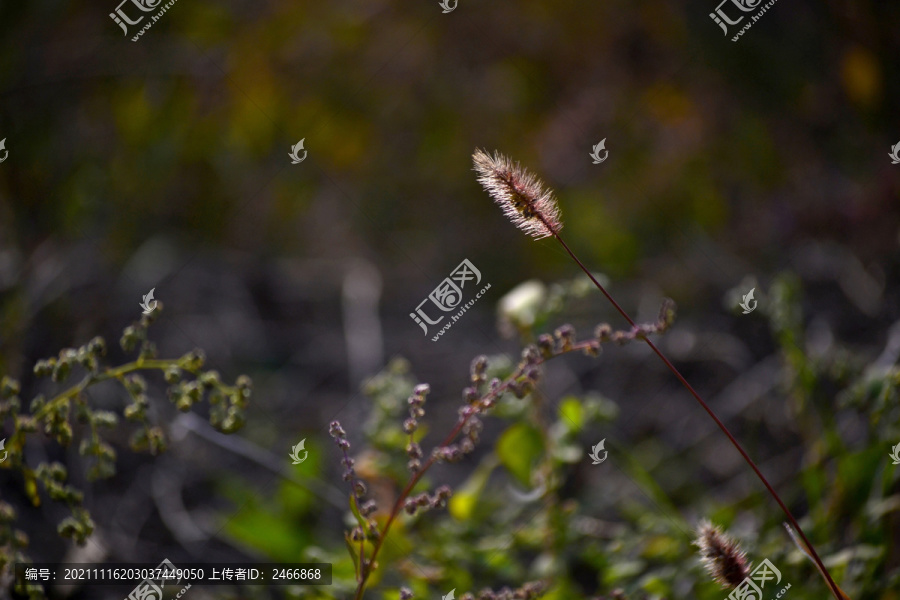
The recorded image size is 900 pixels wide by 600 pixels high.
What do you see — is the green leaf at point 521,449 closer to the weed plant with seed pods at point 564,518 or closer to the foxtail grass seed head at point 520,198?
the weed plant with seed pods at point 564,518

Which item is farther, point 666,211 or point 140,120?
point 666,211

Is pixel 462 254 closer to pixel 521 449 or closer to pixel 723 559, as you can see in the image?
pixel 521 449

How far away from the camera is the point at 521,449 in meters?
1.06

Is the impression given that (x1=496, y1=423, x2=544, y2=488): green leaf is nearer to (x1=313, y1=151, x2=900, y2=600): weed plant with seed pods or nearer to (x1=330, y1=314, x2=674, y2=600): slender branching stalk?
(x1=313, y1=151, x2=900, y2=600): weed plant with seed pods

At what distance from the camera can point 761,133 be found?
1.94 m

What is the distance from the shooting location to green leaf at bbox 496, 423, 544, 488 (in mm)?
A: 1053

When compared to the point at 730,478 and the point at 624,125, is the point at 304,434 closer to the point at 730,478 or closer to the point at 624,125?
the point at 730,478

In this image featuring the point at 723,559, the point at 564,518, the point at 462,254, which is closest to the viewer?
the point at 723,559

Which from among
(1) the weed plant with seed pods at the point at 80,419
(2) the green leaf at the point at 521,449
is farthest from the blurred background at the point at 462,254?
(1) the weed plant with seed pods at the point at 80,419

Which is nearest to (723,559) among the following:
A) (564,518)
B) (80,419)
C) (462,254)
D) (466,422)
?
(466,422)

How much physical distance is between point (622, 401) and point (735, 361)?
0.93ft

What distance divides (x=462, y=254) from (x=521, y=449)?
1.16 meters

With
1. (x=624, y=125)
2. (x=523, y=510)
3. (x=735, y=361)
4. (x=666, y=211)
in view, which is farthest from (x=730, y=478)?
(x=624, y=125)

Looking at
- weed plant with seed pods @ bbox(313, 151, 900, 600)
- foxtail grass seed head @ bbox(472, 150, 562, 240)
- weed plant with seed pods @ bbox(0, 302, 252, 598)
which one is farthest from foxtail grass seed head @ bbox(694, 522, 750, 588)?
weed plant with seed pods @ bbox(0, 302, 252, 598)
